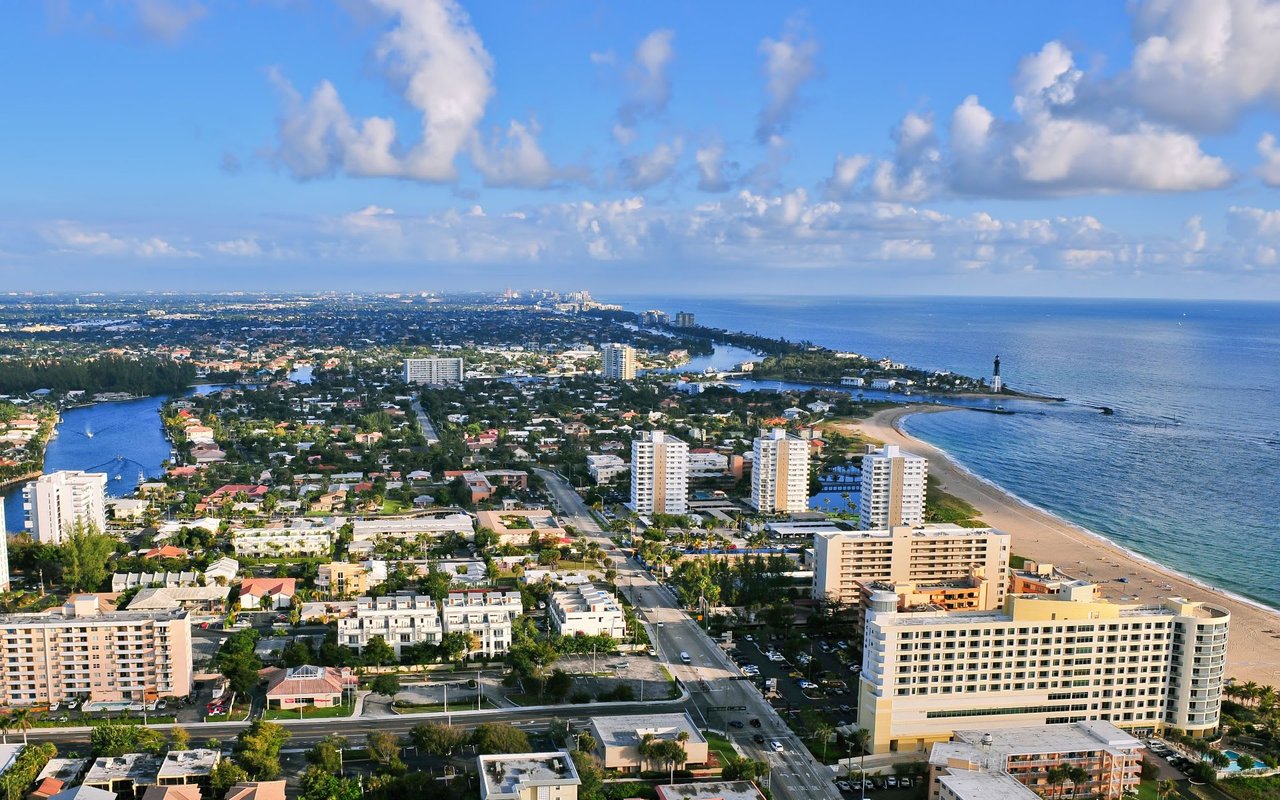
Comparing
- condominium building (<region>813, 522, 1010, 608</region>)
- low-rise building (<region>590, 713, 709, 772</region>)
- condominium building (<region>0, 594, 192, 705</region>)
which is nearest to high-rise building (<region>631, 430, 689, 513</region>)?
condominium building (<region>813, 522, 1010, 608</region>)

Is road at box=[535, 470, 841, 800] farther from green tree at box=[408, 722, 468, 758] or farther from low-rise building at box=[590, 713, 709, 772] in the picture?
green tree at box=[408, 722, 468, 758]

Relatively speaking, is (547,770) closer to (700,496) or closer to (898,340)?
(700,496)

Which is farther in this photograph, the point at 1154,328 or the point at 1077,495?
the point at 1154,328

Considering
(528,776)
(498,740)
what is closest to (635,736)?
(498,740)

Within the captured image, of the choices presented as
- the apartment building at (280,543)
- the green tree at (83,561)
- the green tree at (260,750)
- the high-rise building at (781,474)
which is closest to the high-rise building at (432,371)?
the high-rise building at (781,474)

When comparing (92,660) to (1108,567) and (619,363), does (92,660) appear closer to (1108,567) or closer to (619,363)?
(1108,567)

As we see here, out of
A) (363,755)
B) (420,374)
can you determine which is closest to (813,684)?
(363,755)
